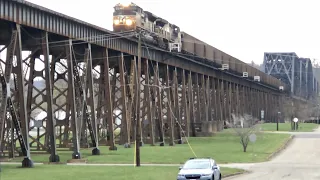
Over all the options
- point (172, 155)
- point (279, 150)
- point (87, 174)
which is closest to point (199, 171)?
point (87, 174)

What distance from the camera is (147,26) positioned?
65.3 meters

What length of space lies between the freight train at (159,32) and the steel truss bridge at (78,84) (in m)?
1.28

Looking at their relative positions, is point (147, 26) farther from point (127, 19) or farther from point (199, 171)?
point (199, 171)

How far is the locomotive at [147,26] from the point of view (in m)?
60.6

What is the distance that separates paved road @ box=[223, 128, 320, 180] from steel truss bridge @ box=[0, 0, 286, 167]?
→ 1120cm

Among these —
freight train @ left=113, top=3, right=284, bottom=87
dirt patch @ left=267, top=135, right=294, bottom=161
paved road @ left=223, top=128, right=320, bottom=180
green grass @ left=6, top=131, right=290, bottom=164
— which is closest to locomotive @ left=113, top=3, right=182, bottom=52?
freight train @ left=113, top=3, right=284, bottom=87

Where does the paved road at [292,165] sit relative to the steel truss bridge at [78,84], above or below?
below

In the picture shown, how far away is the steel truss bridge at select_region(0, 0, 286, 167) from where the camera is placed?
38.7 meters

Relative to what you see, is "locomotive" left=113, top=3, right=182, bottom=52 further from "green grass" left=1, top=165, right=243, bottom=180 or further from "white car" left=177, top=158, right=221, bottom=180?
"white car" left=177, top=158, right=221, bottom=180

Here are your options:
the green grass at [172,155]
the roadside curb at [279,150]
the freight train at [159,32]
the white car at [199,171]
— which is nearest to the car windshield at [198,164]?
the white car at [199,171]

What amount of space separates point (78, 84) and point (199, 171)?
22.9m

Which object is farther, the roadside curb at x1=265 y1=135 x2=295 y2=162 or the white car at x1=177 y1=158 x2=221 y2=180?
the roadside curb at x1=265 y1=135 x2=295 y2=162

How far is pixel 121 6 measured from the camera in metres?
61.5

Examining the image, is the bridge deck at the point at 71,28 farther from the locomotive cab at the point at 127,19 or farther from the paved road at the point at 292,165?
the paved road at the point at 292,165
